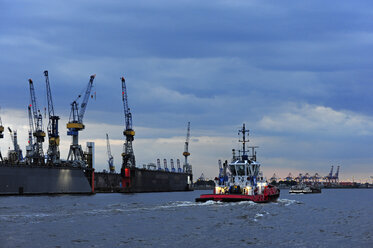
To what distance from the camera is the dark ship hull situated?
149 m

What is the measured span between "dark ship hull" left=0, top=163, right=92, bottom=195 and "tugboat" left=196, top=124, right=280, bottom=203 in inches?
3282

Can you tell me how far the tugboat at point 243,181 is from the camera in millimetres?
86812

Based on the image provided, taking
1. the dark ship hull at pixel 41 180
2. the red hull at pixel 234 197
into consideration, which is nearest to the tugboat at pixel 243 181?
the red hull at pixel 234 197

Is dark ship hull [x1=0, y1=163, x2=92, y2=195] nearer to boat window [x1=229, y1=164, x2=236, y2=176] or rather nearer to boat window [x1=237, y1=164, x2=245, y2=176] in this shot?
boat window [x1=229, y1=164, x2=236, y2=176]

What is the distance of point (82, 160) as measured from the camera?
651 ft

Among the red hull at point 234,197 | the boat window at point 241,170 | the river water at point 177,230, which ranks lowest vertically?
the river water at point 177,230

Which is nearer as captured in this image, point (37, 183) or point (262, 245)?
point (262, 245)

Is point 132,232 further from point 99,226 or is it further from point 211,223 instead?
point 211,223

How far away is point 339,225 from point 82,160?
14811cm

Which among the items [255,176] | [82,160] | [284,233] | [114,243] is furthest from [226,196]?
[82,160]

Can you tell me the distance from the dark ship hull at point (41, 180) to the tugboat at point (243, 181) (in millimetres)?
83354

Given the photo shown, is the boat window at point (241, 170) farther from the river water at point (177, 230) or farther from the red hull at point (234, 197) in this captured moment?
the river water at point (177, 230)

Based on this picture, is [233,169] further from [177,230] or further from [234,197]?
[177,230]

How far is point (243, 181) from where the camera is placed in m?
91.0
